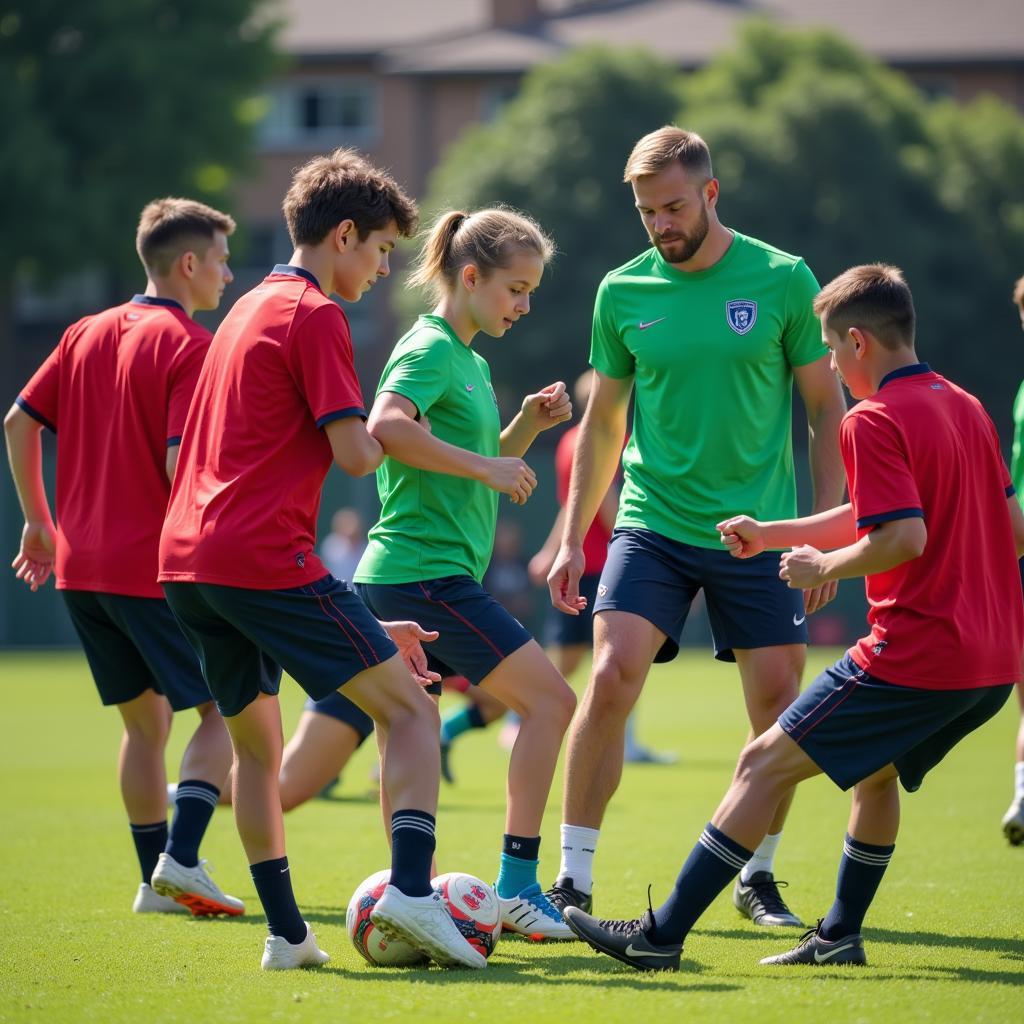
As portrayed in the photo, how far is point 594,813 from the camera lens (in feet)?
20.1

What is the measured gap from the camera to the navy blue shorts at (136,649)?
6516 millimetres

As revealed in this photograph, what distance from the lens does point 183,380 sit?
6543 millimetres

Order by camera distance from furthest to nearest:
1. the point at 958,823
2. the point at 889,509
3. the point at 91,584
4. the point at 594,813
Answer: the point at 958,823 < the point at 91,584 < the point at 594,813 < the point at 889,509

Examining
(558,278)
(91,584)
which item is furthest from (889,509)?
(558,278)

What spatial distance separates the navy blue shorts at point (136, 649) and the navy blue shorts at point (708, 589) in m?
1.63

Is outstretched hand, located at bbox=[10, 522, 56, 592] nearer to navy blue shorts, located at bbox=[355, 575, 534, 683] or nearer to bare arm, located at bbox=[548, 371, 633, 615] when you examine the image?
navy blue shorts, located at bbox=[355, 575, 534, 683]

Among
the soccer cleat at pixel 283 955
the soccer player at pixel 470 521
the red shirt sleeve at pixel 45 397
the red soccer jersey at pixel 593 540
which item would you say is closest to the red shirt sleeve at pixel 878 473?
the soccer player at pixel 470 521

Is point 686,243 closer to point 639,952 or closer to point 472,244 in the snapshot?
point 472,244

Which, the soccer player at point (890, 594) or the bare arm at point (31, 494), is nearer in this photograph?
the soccer player at point (890, 594)

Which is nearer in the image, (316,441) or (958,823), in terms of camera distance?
(316,441)

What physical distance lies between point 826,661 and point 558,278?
1578 cm

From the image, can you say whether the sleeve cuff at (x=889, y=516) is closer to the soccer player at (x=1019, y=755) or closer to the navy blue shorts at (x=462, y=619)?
the navy blue shorts at (x=462, y=619)

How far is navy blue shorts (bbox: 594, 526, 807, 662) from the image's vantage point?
6117 millimetres

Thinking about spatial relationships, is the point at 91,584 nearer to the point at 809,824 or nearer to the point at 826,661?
the point at 809,824
